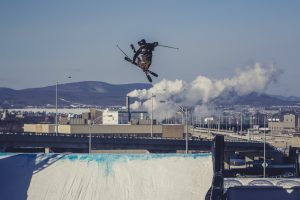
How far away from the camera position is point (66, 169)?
2527cm

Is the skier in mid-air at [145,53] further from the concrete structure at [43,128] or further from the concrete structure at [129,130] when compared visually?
the concrete structure at [43,128]

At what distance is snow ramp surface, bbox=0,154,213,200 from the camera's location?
24.0 metres

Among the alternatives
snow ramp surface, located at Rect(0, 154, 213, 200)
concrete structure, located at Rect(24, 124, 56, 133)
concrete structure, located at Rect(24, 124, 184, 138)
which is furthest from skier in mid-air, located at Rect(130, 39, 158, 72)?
concrete structure, located at Rect(24, 124, 56, 133)

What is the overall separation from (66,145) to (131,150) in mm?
11143

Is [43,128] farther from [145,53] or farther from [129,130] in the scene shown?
[145,53]

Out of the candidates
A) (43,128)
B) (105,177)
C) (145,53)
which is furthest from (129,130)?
(145,53)

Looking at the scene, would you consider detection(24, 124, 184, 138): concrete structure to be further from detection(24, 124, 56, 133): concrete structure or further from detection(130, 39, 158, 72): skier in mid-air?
detection(130, 39, 158, 72): skier in mid-air

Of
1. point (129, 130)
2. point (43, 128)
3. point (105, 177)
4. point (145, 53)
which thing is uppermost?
point (145, 53)

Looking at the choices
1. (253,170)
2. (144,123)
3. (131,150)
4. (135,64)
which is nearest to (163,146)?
(131,150)

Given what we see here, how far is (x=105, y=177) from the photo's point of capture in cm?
2494

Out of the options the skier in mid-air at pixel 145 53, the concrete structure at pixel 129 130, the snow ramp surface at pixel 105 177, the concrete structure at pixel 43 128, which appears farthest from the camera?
the concrete structure at pixel 43 128

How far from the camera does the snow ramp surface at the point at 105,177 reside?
24.0 metres

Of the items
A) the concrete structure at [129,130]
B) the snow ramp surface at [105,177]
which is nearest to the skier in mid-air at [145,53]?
the snow ramp surface at [105,177]

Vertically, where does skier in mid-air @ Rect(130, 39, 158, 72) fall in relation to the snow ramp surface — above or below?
above
